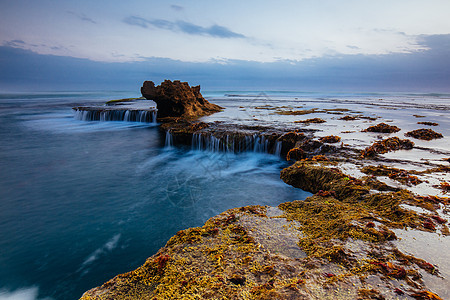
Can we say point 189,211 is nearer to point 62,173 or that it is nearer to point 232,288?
point 232,288

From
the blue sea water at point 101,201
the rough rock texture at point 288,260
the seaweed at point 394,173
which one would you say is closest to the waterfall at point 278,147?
the blue sea water at point 101,201

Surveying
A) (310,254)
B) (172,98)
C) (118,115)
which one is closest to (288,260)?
(310,254)

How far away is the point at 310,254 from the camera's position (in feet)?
11.4

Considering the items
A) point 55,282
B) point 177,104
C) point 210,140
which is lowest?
point 55,282

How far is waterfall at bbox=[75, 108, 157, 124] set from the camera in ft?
89.1

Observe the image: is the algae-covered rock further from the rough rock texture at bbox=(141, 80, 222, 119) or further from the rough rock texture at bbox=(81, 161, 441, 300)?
the rough rock texture at bbox=(141, 80, 222, 119)

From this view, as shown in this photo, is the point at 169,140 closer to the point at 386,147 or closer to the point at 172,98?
the point at 172,98

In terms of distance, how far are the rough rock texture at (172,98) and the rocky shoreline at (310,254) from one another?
18554mm

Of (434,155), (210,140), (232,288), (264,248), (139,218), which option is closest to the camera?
(232,288)

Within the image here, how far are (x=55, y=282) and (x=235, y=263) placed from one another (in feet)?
14.9

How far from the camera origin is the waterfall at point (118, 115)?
1069 inches

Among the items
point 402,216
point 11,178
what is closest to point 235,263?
point 402,216

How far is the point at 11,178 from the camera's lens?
10969mm

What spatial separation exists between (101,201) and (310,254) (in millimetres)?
8080
